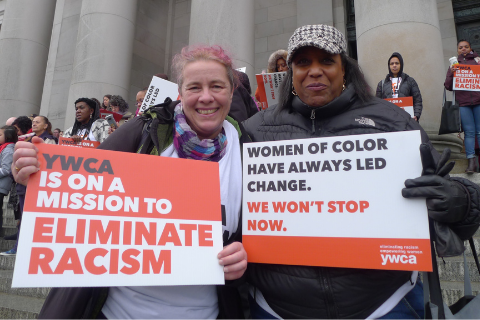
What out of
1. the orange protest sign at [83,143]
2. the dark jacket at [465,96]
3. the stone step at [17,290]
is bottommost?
the stone step at [17,290]

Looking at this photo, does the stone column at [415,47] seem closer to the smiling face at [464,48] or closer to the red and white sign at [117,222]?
the smiling face at [464,48]

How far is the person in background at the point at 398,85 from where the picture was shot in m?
5.96

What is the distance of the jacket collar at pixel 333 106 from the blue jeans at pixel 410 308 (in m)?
0.95

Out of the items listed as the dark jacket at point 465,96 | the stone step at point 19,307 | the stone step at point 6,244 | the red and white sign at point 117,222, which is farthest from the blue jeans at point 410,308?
the stone step at point 6,244

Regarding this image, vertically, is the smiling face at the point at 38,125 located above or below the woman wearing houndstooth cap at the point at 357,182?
above

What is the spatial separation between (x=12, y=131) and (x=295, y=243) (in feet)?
20.6

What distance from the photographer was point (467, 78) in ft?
19.0

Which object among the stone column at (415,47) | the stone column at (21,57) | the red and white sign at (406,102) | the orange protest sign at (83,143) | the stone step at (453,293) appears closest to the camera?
the stone step at (453,293)

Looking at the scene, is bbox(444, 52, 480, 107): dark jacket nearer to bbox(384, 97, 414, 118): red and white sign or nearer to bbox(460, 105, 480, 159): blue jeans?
bbox(460, 105, 480, 159): blue jeans

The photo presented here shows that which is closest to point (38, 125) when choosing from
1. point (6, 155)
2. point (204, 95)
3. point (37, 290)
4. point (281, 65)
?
point (6, 155)

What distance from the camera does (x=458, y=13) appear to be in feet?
35.1

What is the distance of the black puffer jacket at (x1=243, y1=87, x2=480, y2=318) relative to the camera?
1585 mm

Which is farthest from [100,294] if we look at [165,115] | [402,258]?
[402,258]

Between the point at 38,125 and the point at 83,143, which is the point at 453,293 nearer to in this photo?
the point at 83,143
